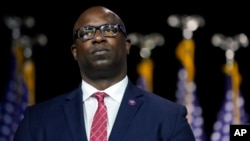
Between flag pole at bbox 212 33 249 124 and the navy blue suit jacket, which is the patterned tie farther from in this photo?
flag pole at bbox 212 33 249 124

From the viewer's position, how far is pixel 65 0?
5.92 meters

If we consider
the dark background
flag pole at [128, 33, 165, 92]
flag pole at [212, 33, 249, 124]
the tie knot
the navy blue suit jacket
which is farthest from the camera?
flag pole at [212, 33, 249, 124]

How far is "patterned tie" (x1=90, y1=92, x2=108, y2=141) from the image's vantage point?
66.7 inches

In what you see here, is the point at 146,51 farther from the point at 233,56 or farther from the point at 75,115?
the point at 75,115

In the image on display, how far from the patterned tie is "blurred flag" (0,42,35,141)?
4484 mm

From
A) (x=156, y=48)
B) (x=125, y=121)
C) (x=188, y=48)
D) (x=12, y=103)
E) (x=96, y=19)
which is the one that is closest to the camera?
(x=125, y=121)

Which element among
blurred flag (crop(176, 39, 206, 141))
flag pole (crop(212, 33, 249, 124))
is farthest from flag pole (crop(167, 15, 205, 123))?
flag pole (crop(212, 33, 249, 124))

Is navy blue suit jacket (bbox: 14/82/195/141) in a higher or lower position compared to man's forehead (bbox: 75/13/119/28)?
lower

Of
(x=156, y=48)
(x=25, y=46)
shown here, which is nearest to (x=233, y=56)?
(x=156, y=48)

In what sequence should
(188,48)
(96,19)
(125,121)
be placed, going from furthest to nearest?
(188,48) < (96,19) < (125,121)

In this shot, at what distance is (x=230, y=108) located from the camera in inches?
316

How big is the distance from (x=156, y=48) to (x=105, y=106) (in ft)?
18.8

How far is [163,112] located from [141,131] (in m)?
0.10

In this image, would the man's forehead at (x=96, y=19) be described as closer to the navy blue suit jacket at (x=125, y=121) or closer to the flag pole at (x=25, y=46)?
the navy blue suit jacket at (x=125, y=121)
